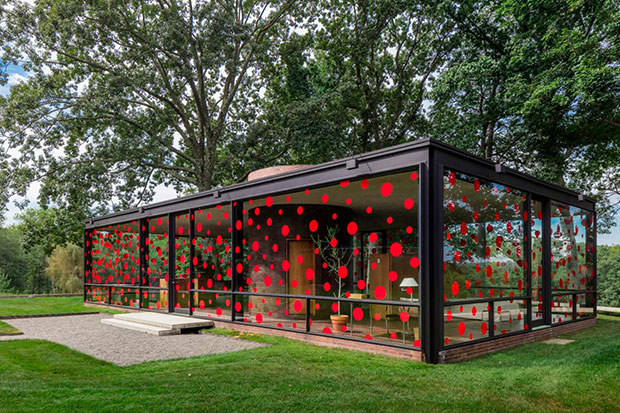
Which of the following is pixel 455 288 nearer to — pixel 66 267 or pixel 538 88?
pixel 538 88

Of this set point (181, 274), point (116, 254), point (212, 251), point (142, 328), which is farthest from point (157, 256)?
point (142, 328)

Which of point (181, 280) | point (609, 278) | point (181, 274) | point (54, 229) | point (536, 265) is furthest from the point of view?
point (609, 278)

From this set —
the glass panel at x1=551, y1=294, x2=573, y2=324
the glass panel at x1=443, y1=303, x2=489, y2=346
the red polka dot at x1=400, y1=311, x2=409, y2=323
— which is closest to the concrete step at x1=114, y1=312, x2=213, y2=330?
the red polka dot at x1=400, y1=311, x2=409, y2=323

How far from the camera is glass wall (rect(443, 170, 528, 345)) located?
7.61m

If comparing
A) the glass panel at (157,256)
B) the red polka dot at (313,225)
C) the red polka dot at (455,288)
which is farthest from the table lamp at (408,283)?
the glass panel at (157,256)

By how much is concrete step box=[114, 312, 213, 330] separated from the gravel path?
44 cm

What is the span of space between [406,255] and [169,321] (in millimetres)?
6027

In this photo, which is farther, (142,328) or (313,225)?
(313,225)

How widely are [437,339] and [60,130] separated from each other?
775 inches

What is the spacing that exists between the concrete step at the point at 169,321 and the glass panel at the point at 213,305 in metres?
0.47

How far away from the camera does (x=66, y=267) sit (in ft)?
124

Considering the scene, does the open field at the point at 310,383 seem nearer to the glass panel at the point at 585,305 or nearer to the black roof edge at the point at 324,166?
the black roof edge at the point at 324,166

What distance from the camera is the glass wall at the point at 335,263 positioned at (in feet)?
26.9

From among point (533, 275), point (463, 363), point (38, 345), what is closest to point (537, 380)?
point (463, 363)
